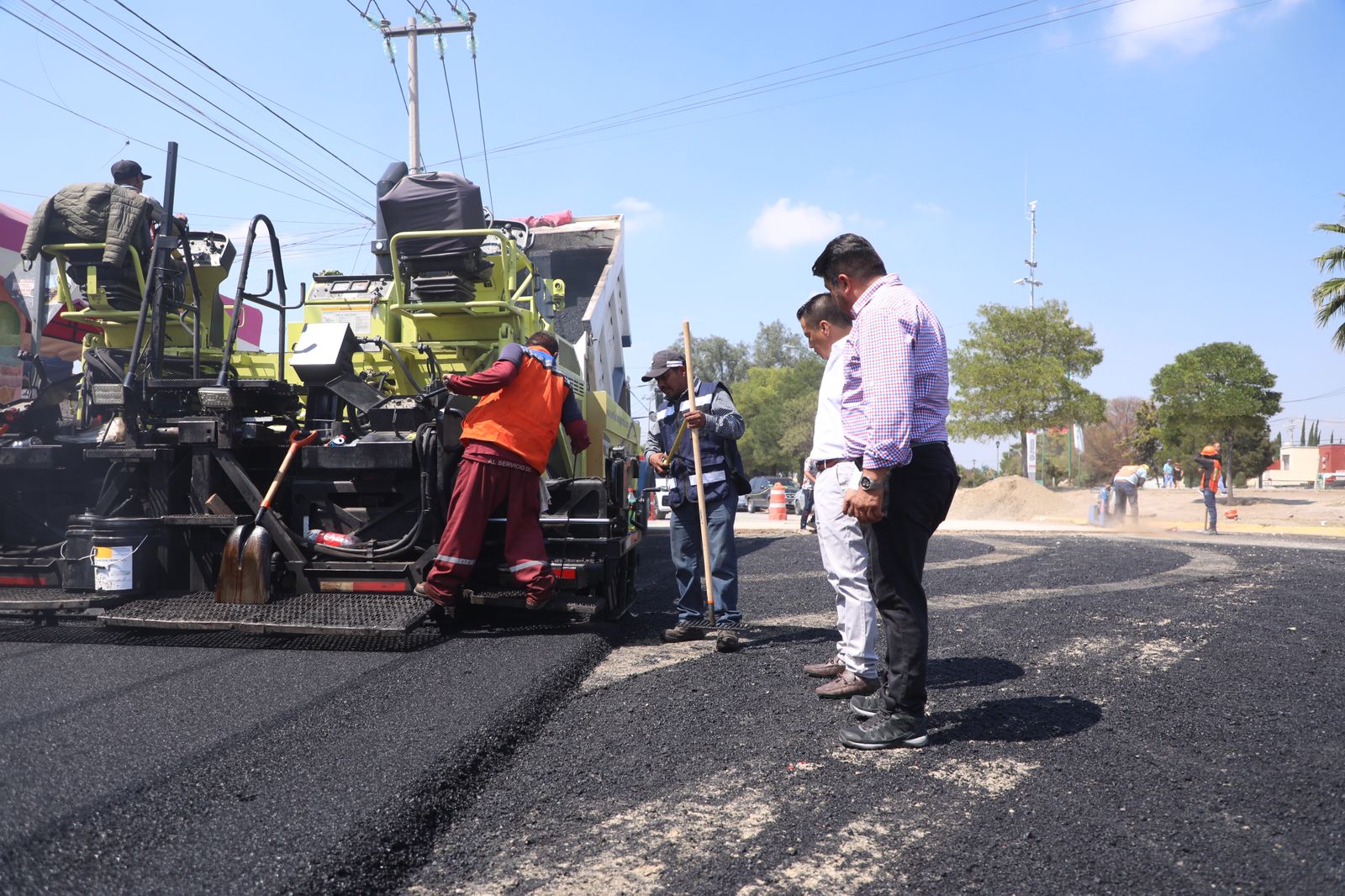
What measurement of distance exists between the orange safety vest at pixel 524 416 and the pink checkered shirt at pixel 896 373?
211 cm

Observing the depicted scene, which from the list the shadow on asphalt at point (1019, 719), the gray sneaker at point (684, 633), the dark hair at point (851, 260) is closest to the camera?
the shadow on asphalt at point (1019, 719)

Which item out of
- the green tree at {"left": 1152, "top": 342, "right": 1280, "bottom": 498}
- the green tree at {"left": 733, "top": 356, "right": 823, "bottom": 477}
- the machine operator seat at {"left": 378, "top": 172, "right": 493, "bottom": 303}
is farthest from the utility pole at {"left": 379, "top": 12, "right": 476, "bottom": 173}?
the green tree at {"left": 733, "top": 356, "right": 823, "bottom": 477}

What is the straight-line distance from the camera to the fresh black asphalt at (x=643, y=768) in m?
2.17

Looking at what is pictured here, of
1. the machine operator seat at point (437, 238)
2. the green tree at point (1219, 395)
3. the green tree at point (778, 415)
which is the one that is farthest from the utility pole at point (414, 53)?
the green tree at point (778, 415)

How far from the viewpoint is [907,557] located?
10.3 ft

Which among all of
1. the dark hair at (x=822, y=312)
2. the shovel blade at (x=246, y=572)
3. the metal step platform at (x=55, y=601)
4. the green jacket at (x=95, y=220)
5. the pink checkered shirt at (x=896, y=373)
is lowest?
the metal step platform at (x=55, y=601)

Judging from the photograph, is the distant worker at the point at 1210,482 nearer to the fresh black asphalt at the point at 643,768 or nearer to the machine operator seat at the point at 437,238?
the fresh black asphalt at the point at 643,768

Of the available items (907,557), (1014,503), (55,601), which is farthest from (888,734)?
(1014,503)

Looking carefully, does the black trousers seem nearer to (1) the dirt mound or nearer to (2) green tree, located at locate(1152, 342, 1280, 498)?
(1) the dirt mound

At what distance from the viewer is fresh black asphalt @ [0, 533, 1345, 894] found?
2168 mm

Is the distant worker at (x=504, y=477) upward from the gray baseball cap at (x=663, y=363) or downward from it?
downward

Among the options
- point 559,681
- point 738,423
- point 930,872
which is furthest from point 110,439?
point 930,872

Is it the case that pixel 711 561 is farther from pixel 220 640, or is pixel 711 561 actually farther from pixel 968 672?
pixel 220 640

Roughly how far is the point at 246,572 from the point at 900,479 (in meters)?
3.35
